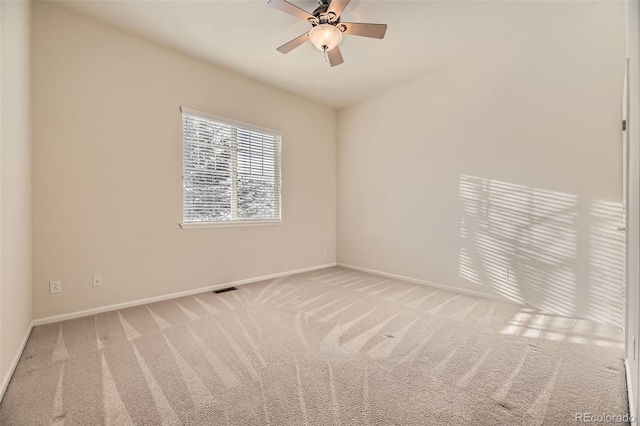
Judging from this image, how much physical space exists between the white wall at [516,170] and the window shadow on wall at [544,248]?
1 cm

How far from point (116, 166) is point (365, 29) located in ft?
9.50

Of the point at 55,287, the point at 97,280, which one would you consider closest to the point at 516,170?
the point at 97,280

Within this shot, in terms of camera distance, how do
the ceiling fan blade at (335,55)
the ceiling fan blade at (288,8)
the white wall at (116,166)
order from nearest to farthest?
1. the ceiling fan blade at (288,8)
2. the white wall at (116,166)
3. the ceiling fan blade at (335,55)

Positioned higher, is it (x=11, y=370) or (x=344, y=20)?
(x=344, y=20)

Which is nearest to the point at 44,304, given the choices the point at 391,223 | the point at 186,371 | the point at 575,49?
the point at 186,371

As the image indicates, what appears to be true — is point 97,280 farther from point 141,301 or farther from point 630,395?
point 630,395

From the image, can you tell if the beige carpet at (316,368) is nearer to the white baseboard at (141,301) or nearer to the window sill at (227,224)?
the white baseboard at (141,301)

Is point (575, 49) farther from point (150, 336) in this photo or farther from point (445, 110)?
point (150, 336)

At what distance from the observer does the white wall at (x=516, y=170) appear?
278 centimetres

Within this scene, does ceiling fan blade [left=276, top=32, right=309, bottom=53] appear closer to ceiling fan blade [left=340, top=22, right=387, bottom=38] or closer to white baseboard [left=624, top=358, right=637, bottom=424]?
ceiling fan blade [left=340, top=22, right=387, bottom=38]

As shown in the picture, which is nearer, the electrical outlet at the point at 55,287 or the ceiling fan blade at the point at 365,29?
the ceiling fan blade at the point at 365,29

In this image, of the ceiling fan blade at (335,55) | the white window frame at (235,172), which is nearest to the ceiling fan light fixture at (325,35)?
the ceiling fan blade at (335,55)

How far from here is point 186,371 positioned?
6.21 ft

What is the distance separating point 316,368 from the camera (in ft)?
6.34
